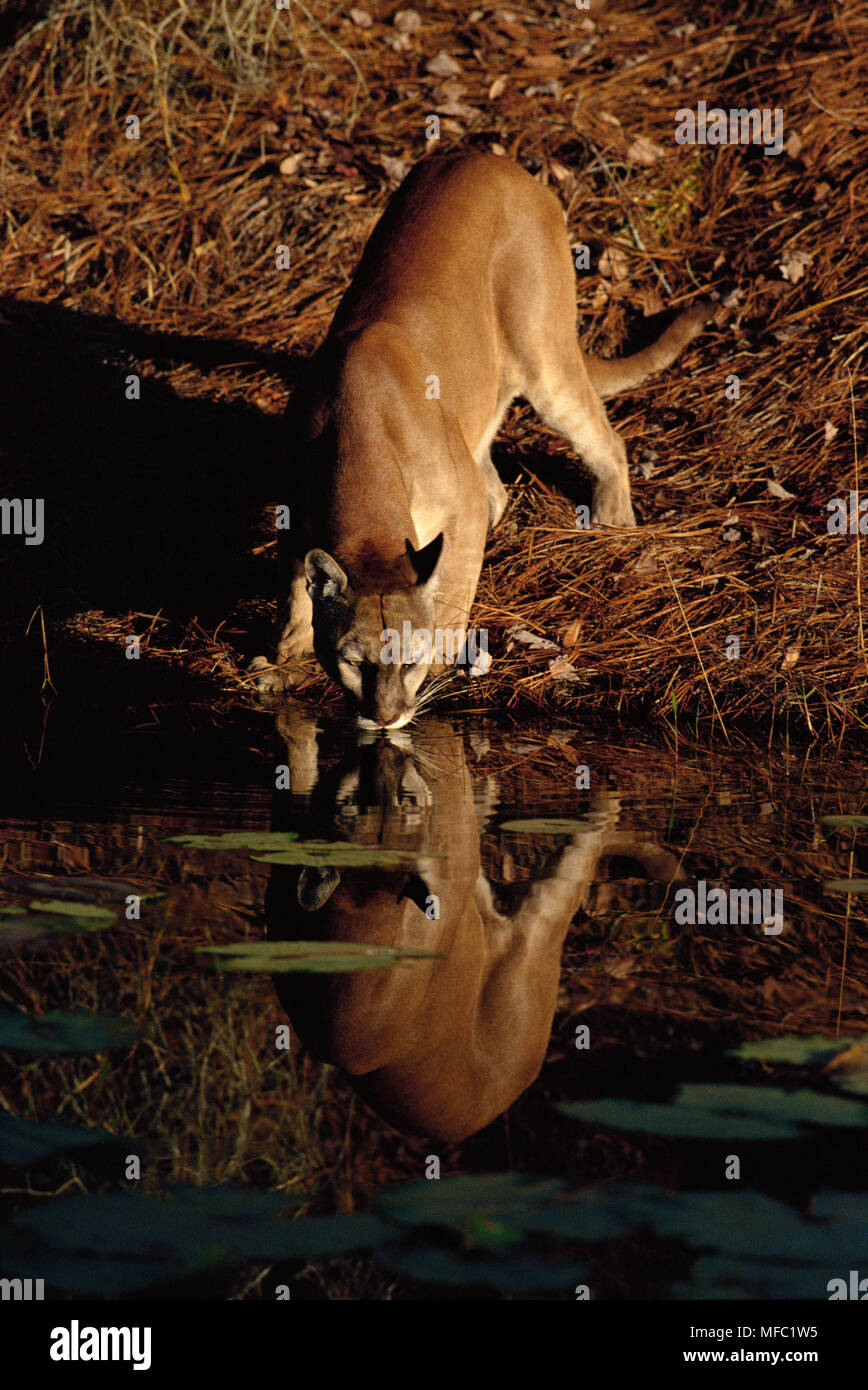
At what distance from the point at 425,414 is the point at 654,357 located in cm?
182

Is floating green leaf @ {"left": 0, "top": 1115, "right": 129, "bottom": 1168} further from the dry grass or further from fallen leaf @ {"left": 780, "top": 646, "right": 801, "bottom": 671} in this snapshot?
fallen leaf @ {"left": 780, "top": 646, "right": 801, "bottom": 671}

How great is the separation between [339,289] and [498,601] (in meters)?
2.39

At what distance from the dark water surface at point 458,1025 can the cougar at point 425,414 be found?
666 millimetres

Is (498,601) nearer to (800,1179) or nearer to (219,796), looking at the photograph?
(219,796)

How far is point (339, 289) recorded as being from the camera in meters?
7.02

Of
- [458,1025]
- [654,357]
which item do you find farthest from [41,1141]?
[654,357]

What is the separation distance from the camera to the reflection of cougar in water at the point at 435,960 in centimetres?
225

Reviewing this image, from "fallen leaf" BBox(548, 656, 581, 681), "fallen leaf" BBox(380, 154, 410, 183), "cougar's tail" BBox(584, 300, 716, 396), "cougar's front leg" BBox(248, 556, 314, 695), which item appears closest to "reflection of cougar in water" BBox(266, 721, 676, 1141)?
"fallen leaf" BBox(548, 656, 581, 681)

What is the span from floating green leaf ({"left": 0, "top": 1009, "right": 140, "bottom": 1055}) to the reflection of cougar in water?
29cm

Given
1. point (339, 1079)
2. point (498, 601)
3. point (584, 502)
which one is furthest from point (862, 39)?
point (339, 1079)

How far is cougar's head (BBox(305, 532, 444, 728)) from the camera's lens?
14.1 feet

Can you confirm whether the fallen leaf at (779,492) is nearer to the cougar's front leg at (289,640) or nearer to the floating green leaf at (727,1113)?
the cougar's front leg at (289,640)

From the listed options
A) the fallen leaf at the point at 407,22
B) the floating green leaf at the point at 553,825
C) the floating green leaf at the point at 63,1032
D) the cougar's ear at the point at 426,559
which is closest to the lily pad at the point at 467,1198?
the floating green leaf at the point at 63,1032
